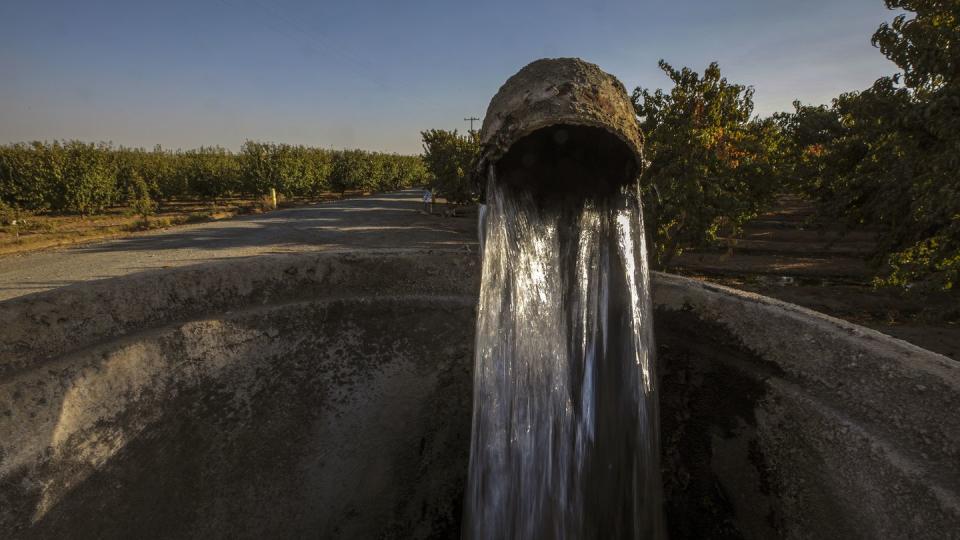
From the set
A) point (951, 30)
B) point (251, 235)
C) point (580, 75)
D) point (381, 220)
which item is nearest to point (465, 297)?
point (580, 75)

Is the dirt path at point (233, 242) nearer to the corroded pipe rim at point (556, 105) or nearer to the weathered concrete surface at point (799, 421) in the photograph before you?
the weathered concrete surface at point (799, 421)

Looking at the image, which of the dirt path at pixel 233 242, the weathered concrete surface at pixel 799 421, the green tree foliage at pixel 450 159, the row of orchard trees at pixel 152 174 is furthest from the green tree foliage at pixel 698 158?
the row of orchard trees at pixel 152 174

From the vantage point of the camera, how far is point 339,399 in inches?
146

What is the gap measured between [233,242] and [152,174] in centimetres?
2512

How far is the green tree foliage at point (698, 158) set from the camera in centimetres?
944

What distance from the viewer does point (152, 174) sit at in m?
35.8

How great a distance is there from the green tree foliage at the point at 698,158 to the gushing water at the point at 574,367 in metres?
7.12

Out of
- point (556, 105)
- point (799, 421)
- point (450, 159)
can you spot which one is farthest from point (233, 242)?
point (799, 421)

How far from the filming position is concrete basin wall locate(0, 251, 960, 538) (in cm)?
223

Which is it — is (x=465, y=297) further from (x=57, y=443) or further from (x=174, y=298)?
(x=57, y=443)

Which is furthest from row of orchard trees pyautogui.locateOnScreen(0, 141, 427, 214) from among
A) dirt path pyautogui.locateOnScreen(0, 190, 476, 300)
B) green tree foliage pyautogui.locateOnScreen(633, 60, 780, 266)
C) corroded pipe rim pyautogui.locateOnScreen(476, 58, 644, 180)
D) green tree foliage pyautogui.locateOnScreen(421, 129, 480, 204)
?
corroded pipe rim pyautogui.locateOnScreen(476, 58, 644, 180)

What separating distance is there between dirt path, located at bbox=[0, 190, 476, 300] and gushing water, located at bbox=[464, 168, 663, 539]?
658 cm

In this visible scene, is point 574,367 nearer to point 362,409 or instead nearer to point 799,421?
point 799,421

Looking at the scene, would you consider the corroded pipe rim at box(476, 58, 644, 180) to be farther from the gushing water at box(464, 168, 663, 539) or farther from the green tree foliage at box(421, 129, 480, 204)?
the green tree foliage at box(421, 129, 480, 204)
